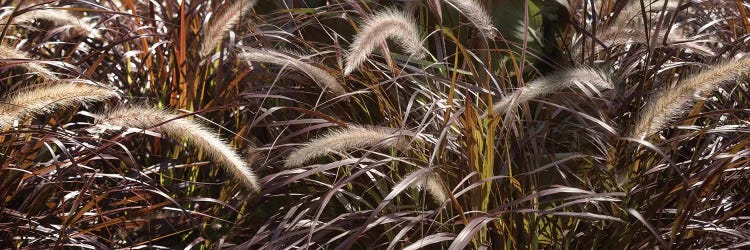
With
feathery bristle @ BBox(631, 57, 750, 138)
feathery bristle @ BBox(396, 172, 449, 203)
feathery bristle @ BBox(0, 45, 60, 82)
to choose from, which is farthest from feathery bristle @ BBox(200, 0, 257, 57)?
feathery bristle @ BBox(631, 57, 750, 138)

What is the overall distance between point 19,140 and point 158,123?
0.82m

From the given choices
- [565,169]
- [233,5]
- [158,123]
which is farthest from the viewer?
[233,5]

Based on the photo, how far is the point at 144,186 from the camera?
10.2ft

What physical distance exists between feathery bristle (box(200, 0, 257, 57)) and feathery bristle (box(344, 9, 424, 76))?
719mm

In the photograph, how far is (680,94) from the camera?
2.49 meters

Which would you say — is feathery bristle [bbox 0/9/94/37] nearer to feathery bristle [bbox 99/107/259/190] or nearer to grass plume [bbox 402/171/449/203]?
feathery bristle [bbox 99/107/259/190]

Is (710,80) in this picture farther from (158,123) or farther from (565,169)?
(158,123)

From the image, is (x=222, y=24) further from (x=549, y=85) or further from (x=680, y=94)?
(x=680, y=94)

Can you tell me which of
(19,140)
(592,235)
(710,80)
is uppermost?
(710,80)

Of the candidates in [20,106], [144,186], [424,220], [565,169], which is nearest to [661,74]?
[565,169]

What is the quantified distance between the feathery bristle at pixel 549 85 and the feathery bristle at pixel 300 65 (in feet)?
1.57

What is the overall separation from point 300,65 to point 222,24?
612 mm

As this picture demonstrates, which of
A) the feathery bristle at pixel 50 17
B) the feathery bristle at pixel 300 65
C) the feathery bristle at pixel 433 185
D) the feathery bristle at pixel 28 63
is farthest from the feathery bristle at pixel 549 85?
the feathery bristle at pixel 50 17

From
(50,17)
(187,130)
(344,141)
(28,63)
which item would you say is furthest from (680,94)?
(50,17)
